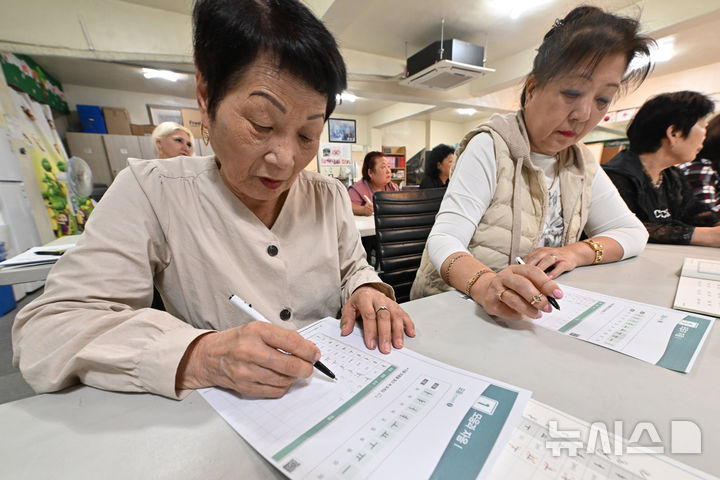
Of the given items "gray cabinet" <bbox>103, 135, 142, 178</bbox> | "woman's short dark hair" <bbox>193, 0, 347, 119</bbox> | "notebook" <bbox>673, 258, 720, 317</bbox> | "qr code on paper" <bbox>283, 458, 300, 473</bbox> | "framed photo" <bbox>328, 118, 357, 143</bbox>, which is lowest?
"notebook" <bbox>673, 258, 720, 317</bbox>

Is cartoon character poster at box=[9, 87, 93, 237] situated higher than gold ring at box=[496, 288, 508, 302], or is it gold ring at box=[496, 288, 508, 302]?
cartoon character poster at box=[9, 87, 93, 237]

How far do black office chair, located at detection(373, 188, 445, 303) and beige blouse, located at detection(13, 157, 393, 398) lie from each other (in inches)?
18.3

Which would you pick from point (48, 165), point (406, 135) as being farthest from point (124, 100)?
point (406, 135)

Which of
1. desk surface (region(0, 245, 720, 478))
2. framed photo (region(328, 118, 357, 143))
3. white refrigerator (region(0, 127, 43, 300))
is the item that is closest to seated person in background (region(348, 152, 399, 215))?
desk surface (region(0, 245, 720, 478))

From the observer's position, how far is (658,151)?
162 centimetres

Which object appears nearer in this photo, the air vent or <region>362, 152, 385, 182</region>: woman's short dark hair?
<region>362, 152, 385, 182</region>: woman's short dark hair

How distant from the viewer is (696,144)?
1583mm

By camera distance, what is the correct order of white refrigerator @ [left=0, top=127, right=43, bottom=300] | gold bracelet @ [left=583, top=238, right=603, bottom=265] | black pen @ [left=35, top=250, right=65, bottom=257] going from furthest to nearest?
white refrigerator @ [left=0, top=127, right=43, bottom=300] → black pen @ [left=35, top=250, right=65, bottom=257] → gold bracelet @ [left=583, top=238, right=603, bottom=265]

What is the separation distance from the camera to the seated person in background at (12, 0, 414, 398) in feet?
1.38

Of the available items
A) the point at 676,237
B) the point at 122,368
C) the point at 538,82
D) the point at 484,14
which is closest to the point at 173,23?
the point at 484,14

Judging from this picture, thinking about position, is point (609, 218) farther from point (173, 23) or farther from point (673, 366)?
point (173, 23)

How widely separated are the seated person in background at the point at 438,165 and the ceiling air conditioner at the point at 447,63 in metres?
0.97

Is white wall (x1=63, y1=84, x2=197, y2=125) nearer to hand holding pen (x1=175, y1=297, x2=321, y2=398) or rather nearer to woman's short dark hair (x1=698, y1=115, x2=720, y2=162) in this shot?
hand holding pen (x1=175, y1=297, x2=321, y2=398)

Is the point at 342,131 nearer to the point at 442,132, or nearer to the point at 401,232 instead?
the point at 442,132
